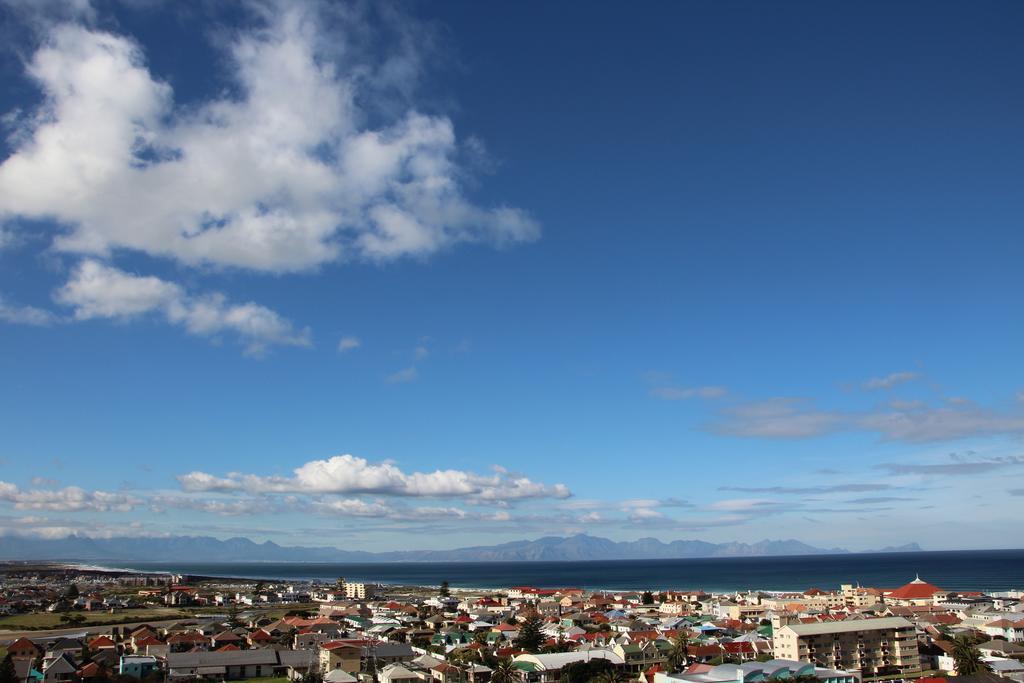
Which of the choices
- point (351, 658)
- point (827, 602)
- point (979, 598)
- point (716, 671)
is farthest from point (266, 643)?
point (979, 598)

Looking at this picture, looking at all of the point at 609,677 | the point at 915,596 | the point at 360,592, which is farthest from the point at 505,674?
the point at 360,592

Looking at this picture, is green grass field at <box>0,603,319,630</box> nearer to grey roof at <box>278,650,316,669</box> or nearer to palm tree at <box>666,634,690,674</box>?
grey roof at <box>278,650,316,669</box>

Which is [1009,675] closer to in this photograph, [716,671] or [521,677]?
[716,671]

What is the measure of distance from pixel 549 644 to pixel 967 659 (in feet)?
81.3

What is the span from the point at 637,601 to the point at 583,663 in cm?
5325

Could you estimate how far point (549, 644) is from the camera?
181 feet

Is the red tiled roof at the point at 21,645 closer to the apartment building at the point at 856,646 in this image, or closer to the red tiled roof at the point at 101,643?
the red tiled roof at the point at 101,643

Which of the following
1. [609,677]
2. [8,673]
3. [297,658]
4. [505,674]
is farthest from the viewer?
[297,658]

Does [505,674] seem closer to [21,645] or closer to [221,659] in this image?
[221,659]

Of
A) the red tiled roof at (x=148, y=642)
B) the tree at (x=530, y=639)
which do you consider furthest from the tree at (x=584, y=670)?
the red tiled roof at (x=148, y=642)

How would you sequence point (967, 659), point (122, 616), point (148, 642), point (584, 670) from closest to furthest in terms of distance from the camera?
point (584, 670), point (967, 659), point (148, 642), point (122, 616)

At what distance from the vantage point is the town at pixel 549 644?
43.9 meters

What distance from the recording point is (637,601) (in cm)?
9475

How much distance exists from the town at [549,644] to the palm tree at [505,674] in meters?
0.07
